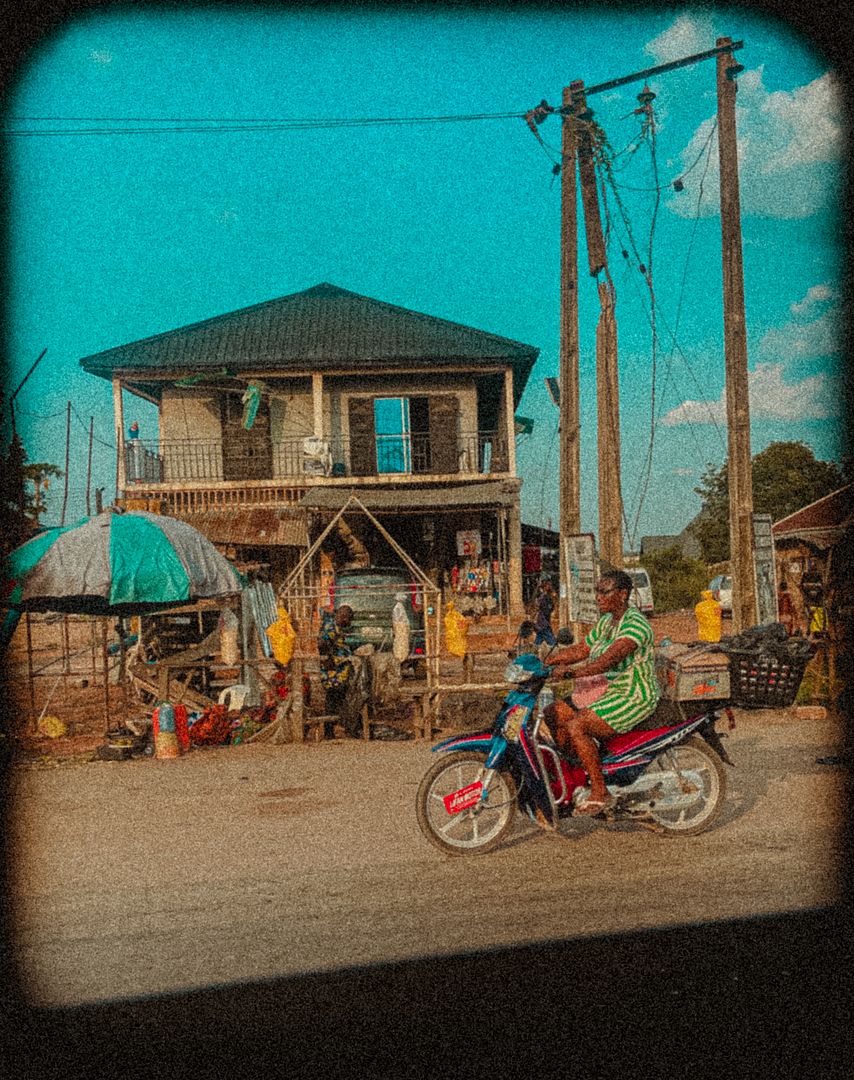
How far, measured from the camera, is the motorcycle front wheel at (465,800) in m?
5.29

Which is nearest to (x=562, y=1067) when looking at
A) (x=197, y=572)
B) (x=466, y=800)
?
(x=466, y=800)

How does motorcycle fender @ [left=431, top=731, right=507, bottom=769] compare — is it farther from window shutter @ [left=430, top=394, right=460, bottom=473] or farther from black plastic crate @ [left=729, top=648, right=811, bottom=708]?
window shutter @ [left=430, top=394, right=460, bottom=473]

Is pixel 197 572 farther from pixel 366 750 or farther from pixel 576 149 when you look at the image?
pixel 576 149

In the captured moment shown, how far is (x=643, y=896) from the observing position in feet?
14.8

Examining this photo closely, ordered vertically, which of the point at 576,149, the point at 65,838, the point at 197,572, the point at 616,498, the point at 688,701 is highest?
the point at 576,149

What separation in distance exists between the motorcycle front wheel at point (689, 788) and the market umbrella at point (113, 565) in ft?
15.7

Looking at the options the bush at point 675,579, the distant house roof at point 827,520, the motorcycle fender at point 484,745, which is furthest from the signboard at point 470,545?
the motorcycle fender at point 484,745

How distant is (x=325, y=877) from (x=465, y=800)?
844mm

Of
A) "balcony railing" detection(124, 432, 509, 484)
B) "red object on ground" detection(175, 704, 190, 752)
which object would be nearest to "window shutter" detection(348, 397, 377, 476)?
"balcony railing" detection(124, 432, 509, 484)

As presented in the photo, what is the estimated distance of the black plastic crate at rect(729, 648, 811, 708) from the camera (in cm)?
745

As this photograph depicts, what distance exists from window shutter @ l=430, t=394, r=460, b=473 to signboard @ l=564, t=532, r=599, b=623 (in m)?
11.8

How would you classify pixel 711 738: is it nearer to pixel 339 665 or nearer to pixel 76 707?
pixel 339 665

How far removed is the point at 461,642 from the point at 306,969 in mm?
6330

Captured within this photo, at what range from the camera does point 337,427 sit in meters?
23.5
